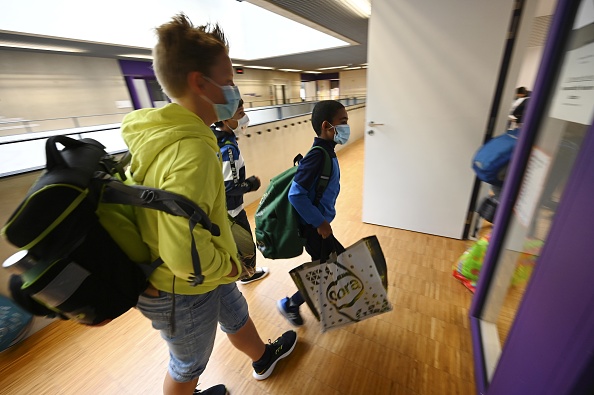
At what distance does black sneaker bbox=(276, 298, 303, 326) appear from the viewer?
1635 mm

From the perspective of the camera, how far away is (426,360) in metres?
1.38

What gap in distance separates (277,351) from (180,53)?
1480 millimetres

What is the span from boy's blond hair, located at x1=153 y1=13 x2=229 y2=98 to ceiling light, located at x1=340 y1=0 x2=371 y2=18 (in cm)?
392

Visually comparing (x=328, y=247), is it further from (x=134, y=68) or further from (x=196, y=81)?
(x=134, y=68)

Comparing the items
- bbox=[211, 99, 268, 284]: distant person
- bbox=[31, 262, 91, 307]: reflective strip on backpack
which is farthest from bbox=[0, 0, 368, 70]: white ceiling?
bbox=[31, 262, 91, 307]: reflective strip on backpack

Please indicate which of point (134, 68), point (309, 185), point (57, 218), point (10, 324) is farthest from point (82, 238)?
point (134, 68)

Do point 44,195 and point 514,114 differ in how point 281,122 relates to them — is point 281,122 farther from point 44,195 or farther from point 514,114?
point 44,195

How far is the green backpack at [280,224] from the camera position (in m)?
1.34

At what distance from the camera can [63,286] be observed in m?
0.54

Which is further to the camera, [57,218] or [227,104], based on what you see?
[227,104]

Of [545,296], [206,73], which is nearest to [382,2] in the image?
[206,73]

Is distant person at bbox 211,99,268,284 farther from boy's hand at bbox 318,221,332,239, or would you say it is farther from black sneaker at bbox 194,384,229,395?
black sneaker at bbox 194,384,229,395

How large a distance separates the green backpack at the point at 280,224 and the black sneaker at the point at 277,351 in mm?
508

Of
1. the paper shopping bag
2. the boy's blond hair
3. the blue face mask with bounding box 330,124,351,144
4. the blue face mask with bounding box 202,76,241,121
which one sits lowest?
the paper shopping bag
